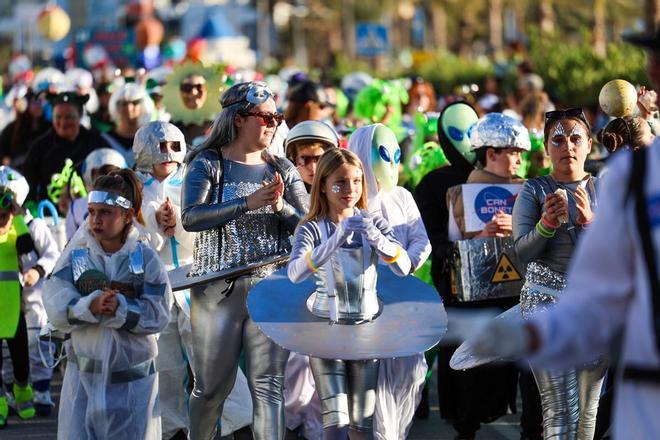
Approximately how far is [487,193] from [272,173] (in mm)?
1914

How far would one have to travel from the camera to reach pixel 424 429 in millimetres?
9695

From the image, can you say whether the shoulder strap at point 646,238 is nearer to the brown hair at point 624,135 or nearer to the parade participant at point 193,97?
the brown hair at point 624,135

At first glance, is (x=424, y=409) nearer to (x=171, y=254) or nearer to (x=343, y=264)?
(x=171, y=254)

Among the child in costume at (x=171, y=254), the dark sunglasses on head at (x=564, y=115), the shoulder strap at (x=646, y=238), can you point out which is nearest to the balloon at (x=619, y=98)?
the dark sunglasses on head at (x=564, y=115)

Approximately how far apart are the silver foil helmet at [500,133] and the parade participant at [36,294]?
299cm

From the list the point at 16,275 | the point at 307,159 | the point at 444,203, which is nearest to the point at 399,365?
the point at 307,159

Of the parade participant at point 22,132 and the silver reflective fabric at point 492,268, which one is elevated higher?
the parade participant at point 22,132

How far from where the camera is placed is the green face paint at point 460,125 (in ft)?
32.3

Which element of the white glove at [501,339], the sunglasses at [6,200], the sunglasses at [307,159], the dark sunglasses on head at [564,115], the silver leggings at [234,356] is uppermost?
the dark sunglasses on head at [564,115]

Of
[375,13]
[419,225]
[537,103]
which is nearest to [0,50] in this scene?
[375,13]

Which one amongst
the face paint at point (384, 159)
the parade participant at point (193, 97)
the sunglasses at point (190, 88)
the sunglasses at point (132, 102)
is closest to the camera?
the face paint at point (384, 159)

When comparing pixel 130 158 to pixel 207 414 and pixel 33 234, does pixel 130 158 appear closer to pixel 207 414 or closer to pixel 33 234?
pixel 33 234

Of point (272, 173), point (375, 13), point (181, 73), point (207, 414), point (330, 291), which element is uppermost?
point (375, 13)

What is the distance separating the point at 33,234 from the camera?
10.1 m
